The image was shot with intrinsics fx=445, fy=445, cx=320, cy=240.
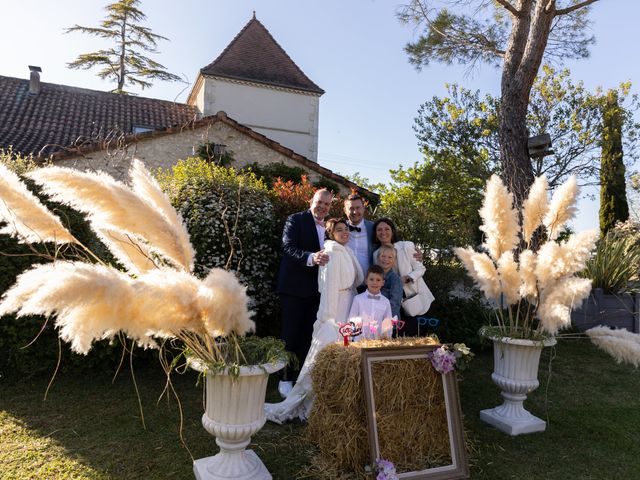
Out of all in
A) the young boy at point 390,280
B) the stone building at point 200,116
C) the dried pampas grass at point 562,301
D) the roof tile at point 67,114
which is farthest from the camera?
the roof tile at point 67,114

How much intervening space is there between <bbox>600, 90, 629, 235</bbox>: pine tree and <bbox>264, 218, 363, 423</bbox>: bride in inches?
742

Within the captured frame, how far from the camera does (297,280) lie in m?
4.43

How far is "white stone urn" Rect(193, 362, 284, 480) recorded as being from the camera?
260 cm

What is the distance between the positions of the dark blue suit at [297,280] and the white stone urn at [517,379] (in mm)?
1816

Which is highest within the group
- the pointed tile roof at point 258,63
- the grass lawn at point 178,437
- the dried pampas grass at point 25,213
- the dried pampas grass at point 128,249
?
the pointed tile roof at point 258,63

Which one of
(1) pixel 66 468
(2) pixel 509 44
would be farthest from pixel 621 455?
(2) pixel 509 44

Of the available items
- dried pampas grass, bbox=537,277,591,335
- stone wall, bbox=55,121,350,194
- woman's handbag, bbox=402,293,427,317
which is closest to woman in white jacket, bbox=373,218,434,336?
woman's handbag, bbox=402,293,427,317

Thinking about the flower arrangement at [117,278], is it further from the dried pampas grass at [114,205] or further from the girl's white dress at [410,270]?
the girl's white dress at [410,270]

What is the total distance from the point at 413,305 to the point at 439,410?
1.42m

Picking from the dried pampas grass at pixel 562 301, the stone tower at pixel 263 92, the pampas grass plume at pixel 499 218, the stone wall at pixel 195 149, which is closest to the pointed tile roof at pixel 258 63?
the stone tower at pixel 263 92

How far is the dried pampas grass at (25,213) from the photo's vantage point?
1898 mm

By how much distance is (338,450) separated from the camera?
302cm

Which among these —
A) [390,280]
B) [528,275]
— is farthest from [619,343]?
[390,280]

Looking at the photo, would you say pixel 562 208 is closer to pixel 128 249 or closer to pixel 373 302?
pixel 373 302
